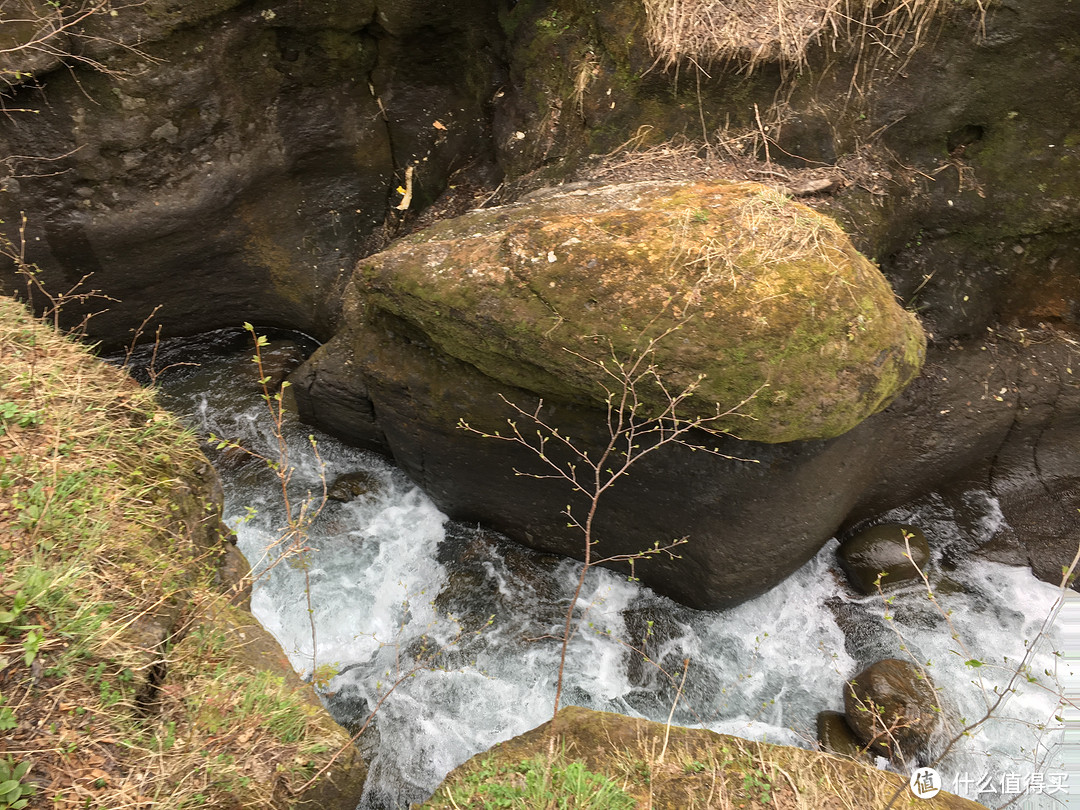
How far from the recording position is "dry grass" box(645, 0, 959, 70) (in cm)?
398

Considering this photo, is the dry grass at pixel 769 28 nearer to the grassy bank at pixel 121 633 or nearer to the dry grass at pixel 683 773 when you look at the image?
the grassy bank at pixel 121 633

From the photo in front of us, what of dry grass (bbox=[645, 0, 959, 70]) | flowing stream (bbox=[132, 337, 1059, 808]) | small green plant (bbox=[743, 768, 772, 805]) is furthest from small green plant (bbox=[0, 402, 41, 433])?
dry grass (bbox=[645, 0, 959, 70])

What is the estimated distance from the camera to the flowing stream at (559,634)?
395 centimetres

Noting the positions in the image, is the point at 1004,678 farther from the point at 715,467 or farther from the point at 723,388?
the point at 723,388

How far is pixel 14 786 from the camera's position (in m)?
1.81

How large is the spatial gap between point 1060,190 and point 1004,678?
3.04 metres

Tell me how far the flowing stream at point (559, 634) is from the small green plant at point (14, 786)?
74.8 inches

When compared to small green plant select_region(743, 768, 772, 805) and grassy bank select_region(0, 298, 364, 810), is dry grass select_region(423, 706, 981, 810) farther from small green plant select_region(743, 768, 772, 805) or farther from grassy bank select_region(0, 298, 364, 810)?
grassy bank select_region(0, 298, 364, 810)

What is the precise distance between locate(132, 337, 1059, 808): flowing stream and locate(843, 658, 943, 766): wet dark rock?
0.64ft

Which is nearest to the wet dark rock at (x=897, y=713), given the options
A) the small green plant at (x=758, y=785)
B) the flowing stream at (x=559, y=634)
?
the flowing stream at (x=559, y=634)

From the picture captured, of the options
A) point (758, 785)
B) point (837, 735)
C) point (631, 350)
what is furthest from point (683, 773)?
point (837, 735)

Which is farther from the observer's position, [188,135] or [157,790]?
[188,135]

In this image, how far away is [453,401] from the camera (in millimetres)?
3900

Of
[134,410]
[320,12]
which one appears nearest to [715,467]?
[134,410]
